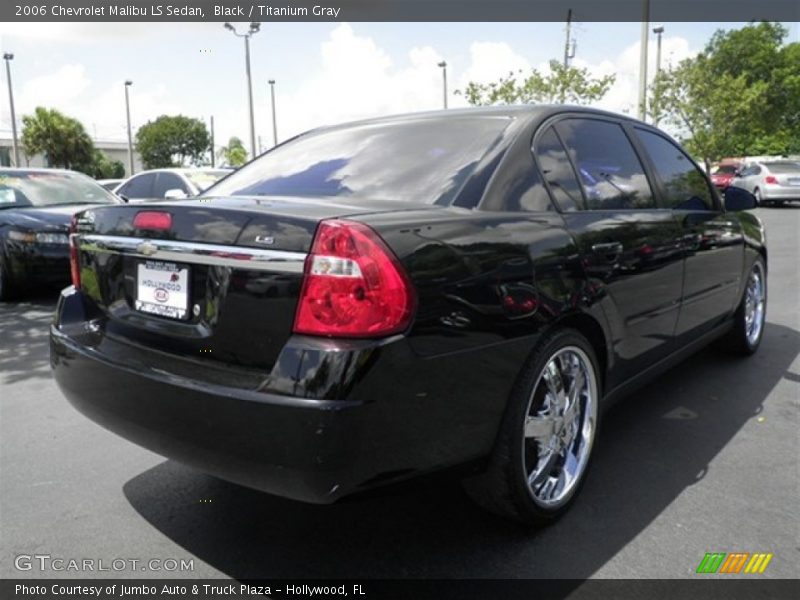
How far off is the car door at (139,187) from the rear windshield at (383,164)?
8.09 m

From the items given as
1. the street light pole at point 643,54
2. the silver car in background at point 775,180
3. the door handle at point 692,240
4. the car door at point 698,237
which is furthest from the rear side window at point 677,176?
the silver car in background at point 775,180

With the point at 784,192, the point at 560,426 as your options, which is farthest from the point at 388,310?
the point at 784,192

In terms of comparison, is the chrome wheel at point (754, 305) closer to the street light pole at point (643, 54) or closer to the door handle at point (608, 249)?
the door handle at point (608, 249)

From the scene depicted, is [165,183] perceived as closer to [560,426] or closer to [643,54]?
[560,426]

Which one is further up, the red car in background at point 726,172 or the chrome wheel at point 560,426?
the red car in background at point 726,172

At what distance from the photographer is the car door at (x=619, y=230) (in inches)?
110

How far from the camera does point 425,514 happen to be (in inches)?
106

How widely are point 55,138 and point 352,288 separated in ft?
176

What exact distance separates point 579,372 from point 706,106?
28557 millimetres

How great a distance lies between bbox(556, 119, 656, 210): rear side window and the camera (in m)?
3.00

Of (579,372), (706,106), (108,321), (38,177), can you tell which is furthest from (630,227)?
(706,106)

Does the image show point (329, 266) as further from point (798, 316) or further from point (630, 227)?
point (798, 316)

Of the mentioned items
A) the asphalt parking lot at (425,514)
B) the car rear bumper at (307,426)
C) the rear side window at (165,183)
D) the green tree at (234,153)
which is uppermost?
the green tree at (234,153)

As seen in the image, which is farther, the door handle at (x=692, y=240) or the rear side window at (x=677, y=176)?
the rear side window at (x=677, y=176)
